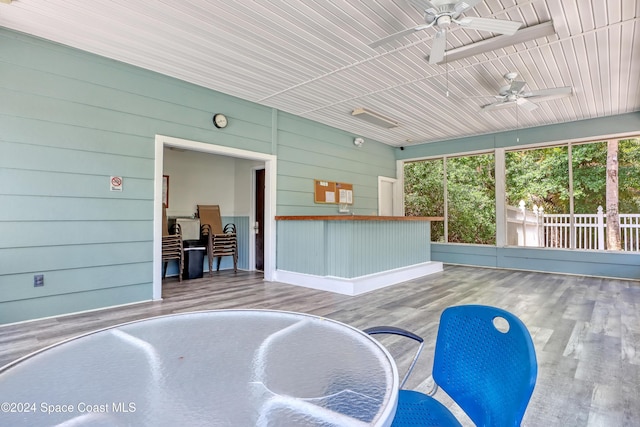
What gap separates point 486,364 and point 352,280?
11.9 feet

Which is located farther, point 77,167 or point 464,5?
point 77,167

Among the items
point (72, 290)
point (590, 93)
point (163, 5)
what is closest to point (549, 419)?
point (163, 5)

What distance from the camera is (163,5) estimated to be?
290 centimetres

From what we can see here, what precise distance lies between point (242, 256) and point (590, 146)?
7.77 metres

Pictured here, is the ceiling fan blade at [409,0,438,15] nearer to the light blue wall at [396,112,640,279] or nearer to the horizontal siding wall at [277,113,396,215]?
the horizontal siding wall at [277,113,396,215]

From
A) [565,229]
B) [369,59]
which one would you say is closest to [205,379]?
[369,59]

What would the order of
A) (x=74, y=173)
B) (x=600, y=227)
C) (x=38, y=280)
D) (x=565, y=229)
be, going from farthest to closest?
(x=565, y=229)
(x=600, y=227)
(x=74, y=173)
(x=38, y=280)

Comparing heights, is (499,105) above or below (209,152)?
above

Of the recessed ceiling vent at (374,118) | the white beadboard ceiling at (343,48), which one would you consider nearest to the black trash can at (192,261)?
the white beadboard ceiling at (343,48)

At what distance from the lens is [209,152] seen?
188 inches

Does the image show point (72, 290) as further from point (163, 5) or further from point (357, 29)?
point (357, 29)

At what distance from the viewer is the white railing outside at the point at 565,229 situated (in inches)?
242

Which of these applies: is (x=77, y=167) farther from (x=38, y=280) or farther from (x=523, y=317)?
(x=523, y=317)

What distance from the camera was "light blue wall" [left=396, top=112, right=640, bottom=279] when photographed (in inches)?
229
